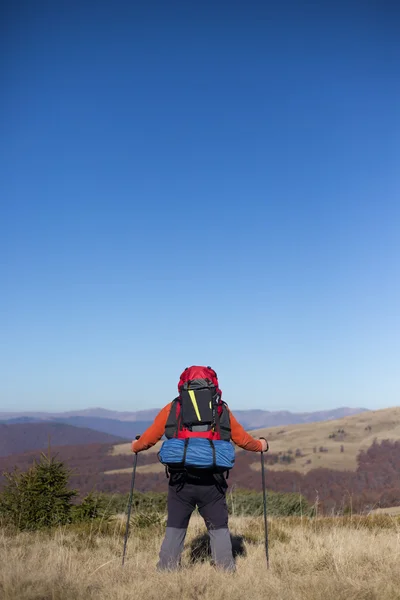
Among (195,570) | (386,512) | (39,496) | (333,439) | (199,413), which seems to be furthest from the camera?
(333,439)

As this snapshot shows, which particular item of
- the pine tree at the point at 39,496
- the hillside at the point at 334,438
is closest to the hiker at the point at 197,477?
the pine tree at the point at 39,496

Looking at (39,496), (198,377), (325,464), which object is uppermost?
(198,377)

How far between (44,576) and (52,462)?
5.76 metres

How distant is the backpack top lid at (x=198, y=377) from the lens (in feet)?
18.7

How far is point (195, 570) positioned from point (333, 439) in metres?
66.8

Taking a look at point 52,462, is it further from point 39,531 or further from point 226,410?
point 226,410

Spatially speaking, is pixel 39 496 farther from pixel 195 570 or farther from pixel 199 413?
pixel 199 413

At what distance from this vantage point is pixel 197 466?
520 cm

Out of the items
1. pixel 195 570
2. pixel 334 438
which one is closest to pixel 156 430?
pixel 195 570

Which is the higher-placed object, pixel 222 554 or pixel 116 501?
pixel 222 554

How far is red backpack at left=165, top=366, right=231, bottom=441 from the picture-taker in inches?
215

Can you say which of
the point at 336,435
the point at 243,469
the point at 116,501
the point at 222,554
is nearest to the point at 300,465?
the point at 243,469

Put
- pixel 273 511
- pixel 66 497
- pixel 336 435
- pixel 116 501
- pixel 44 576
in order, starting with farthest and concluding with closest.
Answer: pixel 336 435 → pixel 116 501 → pixel 273 511 → pixel 66 497 → pixel 44 576

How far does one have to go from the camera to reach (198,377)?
574cm
